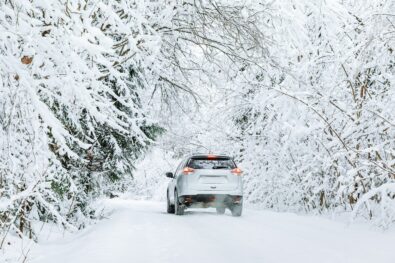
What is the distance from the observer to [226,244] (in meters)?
9.10

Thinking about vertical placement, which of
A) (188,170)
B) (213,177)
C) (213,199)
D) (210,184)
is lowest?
(213,199)

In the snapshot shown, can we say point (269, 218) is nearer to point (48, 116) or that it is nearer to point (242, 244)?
A: point (242, 244)

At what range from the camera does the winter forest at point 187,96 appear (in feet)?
18.6

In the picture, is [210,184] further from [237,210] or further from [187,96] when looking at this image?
[187,96]

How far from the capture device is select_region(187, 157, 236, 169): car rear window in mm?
15492

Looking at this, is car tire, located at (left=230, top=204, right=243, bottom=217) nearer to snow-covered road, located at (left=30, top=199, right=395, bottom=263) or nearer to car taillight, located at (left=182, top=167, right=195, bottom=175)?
car taillight, located at (left=182, top=167, right=195, bottom=175)

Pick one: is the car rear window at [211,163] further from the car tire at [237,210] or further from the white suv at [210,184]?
the car tire at [237,210]

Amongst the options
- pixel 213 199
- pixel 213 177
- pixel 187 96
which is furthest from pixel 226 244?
pixel 187 96

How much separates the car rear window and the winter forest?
1272mm


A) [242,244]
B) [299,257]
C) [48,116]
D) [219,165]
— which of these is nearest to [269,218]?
[219,165]

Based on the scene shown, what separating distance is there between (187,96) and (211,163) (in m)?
1.98

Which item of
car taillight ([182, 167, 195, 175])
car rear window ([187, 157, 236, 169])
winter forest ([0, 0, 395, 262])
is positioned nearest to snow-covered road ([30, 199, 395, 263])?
winter forest ([0, 0, 395, 262])

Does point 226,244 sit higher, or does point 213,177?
point 213,177

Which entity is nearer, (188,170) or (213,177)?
(213,177)
